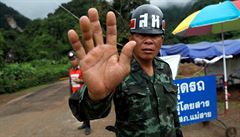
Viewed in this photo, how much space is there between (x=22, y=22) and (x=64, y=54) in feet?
161

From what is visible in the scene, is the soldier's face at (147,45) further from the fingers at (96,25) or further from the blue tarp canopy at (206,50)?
the blue tarp canopy at (206,50)

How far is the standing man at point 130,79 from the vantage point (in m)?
1.59

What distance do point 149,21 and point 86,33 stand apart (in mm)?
746

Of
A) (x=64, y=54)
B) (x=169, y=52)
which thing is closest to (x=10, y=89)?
(x=169, y=52)

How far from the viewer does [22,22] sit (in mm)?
94750

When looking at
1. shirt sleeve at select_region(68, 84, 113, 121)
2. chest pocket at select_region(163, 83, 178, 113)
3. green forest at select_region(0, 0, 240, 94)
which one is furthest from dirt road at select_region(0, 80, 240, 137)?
green forest at select_region(0, 0, 240, 94)

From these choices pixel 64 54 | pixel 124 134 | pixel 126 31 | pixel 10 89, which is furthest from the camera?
pixel 64 54

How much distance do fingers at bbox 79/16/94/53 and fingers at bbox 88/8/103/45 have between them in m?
0.03

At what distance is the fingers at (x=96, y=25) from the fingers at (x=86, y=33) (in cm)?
3

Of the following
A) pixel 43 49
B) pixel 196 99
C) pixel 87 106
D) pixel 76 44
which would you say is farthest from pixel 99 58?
pixel 43 49

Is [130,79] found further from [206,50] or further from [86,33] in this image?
[206,50]

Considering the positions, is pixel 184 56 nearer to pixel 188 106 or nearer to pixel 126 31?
pixel 188 106

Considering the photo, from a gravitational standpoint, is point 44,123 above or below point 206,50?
below

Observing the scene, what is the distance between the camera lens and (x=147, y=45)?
7.16ft
